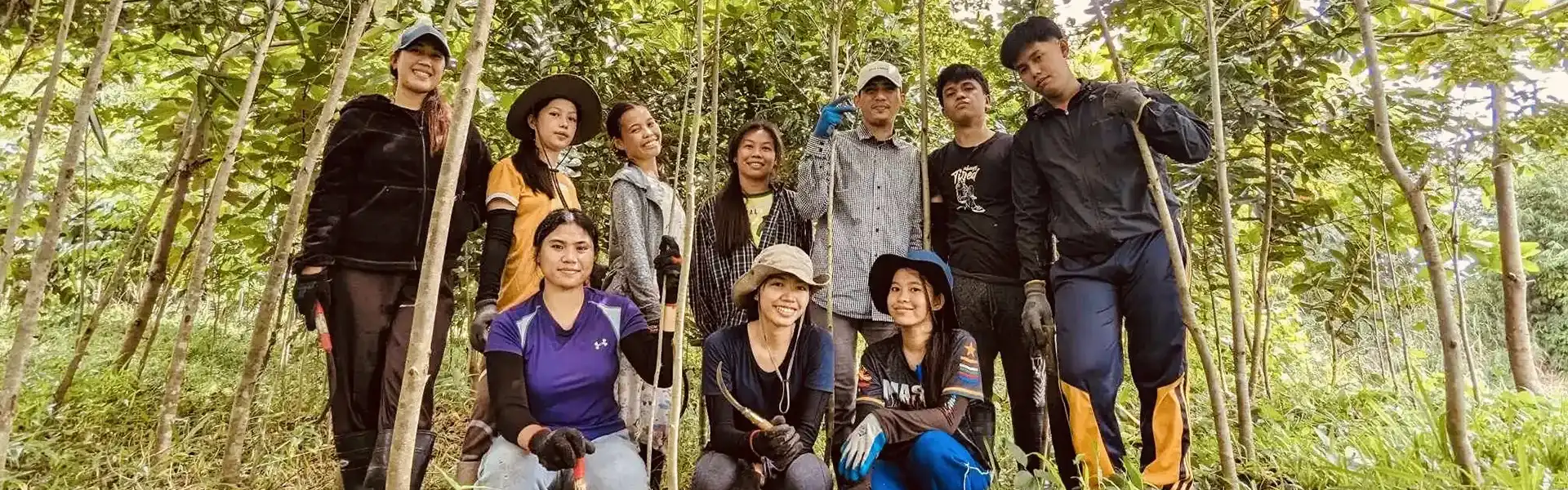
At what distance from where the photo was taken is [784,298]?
8.46 feet

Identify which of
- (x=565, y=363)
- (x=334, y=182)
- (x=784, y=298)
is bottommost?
(x=565, y=363)

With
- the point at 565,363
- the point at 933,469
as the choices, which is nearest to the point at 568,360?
the point at 565,363

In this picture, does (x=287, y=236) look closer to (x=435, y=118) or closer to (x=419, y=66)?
(x=435, y=118)

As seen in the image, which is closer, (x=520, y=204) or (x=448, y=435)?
(x=520, y=204)

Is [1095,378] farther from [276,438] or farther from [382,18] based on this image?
[276,438]

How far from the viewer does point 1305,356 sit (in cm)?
763

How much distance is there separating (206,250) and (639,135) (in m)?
1.75

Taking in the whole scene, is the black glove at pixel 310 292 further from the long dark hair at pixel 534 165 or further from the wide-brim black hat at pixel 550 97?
the wide-brim black hat at pixel 550 97

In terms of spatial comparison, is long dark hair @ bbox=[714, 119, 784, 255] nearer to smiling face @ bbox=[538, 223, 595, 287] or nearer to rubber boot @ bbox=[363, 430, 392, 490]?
smiling face @ bbox=[538, 223, 595, 287]

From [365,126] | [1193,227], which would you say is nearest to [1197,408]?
[1193,227]

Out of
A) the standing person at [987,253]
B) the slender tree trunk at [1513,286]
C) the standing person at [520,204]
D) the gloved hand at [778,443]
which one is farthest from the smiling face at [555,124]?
the slender tree trunk at [1513,286]

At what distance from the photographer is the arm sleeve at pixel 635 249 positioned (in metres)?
2.84

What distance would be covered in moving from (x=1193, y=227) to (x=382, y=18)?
439 cm

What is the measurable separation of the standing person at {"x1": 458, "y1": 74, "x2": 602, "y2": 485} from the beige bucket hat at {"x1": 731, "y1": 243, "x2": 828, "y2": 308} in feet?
2.43
